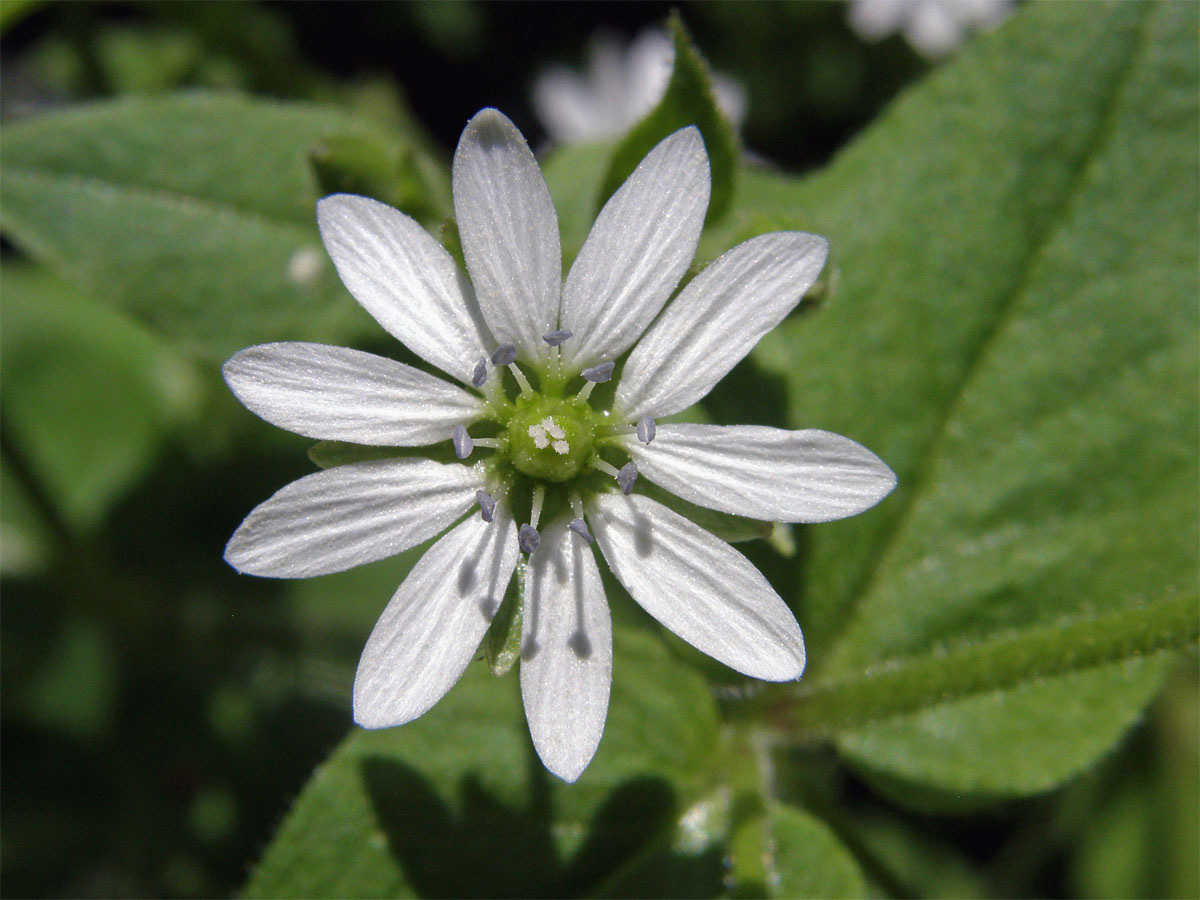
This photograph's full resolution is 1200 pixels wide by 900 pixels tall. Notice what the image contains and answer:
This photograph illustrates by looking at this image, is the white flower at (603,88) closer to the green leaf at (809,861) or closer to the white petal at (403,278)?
the white petal at (403,278)

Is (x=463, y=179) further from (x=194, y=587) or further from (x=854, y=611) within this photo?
(x=194, y=587)

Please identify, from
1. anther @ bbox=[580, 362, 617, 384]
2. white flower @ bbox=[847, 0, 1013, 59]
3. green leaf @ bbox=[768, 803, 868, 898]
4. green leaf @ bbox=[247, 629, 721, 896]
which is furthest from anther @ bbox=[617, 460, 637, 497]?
white flower @ bbox=[847, 0, 1013, 59]

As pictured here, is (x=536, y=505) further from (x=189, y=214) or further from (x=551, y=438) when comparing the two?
(x=189, y=214)

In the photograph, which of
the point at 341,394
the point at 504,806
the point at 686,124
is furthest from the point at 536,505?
the point at 686,124

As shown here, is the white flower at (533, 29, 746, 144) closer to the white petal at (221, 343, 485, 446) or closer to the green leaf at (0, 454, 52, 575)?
the green leaf at (0, 454, 52, 575)

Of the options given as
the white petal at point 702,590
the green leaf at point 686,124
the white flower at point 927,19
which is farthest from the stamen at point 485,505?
the white flower at point 927,19

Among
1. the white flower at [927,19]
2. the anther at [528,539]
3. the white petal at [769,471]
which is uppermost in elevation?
the anther at [528,539]

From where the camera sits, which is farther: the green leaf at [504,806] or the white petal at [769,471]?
the green leaf at [504,806]
